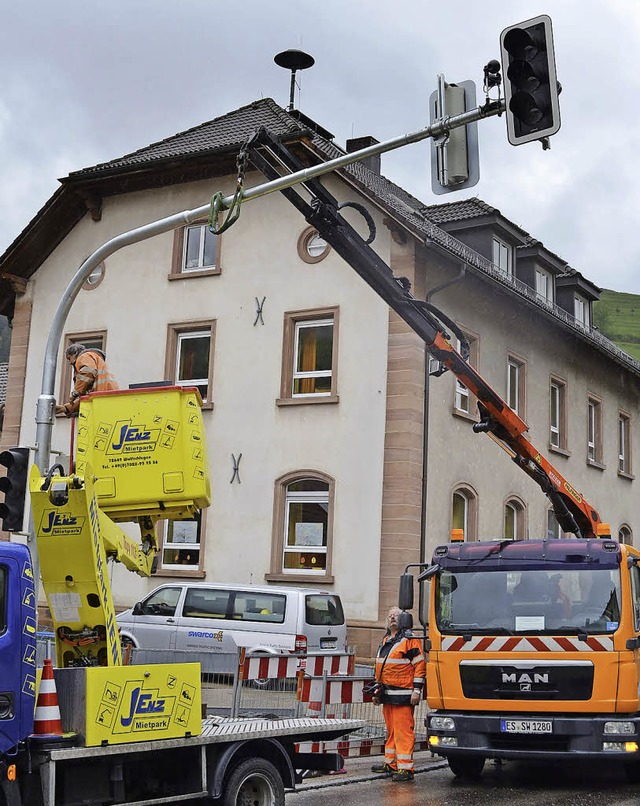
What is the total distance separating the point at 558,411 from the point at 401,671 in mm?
17204

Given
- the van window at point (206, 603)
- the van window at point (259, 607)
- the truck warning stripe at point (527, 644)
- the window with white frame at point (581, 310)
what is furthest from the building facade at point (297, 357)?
the truck warning stripe at point (527, 644)

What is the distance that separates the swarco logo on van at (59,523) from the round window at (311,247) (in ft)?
50.4

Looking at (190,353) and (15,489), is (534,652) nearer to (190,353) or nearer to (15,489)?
(15,489)

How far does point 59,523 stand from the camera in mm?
7875

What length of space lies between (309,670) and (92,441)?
4.49 metres

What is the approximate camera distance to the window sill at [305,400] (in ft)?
72.3

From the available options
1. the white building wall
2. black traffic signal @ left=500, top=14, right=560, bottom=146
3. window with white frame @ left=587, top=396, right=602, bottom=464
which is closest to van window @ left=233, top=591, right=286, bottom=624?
the white building wall

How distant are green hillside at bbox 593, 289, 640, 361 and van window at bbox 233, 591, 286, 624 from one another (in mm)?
107360

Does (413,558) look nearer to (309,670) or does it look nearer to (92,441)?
(309,670)

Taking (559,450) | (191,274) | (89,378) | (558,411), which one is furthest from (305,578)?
(89,378)

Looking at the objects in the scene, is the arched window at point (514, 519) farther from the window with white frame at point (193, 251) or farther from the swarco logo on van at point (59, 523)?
the swarco logo on van at point (59, 523)

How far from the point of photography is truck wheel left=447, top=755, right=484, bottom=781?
11.9m

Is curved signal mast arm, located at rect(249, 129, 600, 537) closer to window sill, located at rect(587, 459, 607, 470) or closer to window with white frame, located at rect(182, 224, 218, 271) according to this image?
window with white frame, located at rect(182, 224, 218, 271)

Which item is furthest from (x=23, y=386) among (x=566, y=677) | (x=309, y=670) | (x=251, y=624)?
(x=566, y=677)
